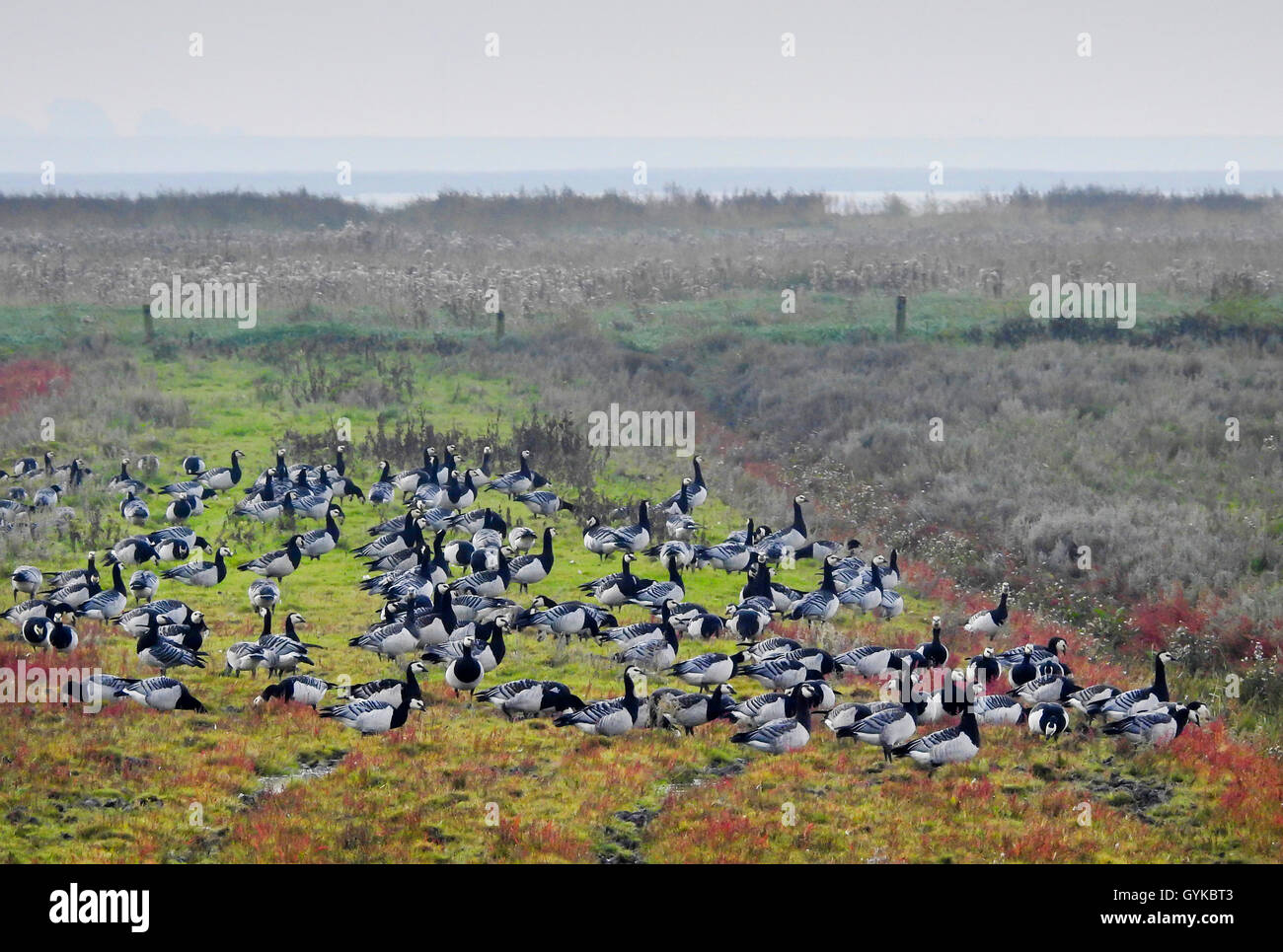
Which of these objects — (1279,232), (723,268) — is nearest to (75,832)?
(723,268)

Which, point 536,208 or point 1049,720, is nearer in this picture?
point 1049,720

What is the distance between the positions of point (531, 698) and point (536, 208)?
58.9m

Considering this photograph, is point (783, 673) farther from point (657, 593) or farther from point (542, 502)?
point (542, 502)

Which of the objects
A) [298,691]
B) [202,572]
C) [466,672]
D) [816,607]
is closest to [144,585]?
[202,572]

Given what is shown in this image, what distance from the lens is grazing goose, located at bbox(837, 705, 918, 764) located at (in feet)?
48.8

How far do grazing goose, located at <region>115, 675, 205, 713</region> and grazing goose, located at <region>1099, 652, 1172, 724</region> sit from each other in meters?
11.5

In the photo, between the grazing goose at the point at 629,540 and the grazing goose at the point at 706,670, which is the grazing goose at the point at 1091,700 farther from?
the grazing goose at the point at 629,540

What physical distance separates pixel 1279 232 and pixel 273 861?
62.6m

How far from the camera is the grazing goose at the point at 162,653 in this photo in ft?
55.4

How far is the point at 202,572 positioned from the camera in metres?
21.7

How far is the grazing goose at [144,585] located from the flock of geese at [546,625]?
33mm

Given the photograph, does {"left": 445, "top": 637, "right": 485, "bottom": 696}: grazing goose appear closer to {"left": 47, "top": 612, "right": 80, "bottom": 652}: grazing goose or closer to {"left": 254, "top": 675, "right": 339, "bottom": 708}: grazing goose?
{"left": 254, "top": 675, "right": 339, "bottom": 708}: grazing goose

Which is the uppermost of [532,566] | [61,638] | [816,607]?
[532,566]

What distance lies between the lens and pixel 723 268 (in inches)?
2104
